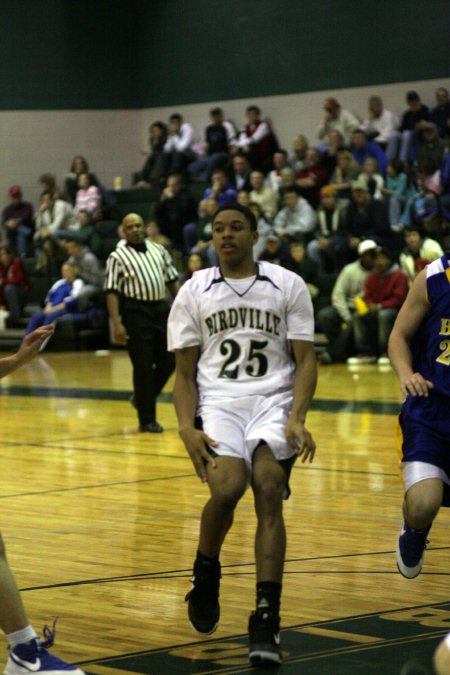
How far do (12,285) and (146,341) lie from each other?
458 inches

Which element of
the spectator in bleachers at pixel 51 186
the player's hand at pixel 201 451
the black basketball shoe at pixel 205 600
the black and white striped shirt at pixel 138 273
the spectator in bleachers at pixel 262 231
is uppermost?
the player's hand at pixel 201 451

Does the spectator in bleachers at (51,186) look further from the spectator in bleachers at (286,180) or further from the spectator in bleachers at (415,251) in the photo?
the spectator in bleachers at (415,251)

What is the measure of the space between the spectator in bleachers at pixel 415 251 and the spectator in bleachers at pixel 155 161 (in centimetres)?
732

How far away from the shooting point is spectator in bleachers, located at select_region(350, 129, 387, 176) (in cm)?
2048

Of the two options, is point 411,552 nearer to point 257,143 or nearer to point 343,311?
point 343,311

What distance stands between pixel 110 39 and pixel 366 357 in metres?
11.2

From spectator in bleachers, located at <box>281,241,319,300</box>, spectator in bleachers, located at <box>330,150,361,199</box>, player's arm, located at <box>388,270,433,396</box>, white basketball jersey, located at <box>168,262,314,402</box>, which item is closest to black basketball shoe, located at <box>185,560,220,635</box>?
white basketball jersey, located at <box>168,262,314,402</box>

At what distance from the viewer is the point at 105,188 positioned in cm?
2614

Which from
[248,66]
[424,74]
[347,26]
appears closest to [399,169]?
[424,74]

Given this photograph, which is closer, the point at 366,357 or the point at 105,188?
the point at 366,357

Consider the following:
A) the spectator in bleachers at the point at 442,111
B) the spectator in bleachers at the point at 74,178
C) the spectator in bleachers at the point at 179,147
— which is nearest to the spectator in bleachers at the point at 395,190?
the spectator in bleachers at the point at 442,111

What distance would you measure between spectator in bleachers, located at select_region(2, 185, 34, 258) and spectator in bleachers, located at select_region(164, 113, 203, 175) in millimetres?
2633

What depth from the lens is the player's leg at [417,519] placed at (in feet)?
17.4

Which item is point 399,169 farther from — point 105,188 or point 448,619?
point 448,619
